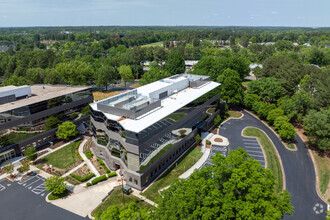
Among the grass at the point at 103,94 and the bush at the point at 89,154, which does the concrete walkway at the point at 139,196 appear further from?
the grass at the point at 103,94

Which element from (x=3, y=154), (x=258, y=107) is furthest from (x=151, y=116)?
(x=258, y=107)

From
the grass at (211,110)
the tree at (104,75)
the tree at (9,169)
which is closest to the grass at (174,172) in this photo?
the grass at (211,110)

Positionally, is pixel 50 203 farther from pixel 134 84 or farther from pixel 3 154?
pixel 134 84

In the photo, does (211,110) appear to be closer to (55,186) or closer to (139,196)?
(139,196)

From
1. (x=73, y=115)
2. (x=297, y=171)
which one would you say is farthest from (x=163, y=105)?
(x=297, y=171)

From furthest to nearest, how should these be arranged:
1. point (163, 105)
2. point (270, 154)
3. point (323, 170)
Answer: point (270, 154) < point (163, 105) < point (323, 170)

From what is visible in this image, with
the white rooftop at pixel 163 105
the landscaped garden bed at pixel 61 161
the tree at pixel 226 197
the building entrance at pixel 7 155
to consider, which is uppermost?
the white rooftop at pixel 163 105
